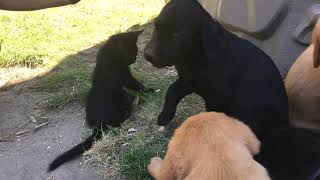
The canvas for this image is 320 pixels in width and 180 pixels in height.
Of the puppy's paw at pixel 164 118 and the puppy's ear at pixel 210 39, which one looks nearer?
the puppy's ear at pixel 210 39

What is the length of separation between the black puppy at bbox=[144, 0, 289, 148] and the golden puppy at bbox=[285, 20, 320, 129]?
0.50 ft

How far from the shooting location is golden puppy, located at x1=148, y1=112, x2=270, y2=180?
2377 mm

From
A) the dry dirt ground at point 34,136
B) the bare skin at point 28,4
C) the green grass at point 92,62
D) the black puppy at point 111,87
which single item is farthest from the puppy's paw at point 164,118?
the bare skin at point 28,4

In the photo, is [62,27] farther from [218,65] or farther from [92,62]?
[218,65]

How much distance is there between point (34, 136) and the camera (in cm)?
397

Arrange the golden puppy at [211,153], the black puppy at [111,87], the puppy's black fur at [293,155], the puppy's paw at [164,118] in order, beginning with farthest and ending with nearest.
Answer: the black puppy at [111,87] < the puppy's paw at [164,118] < the puppy's black fur at [293,155] < the golden puppy at [211,153]

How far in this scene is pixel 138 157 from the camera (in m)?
3.54

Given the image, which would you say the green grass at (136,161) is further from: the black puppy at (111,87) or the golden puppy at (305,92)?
the golden puppy at (305,92)

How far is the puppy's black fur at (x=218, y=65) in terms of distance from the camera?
3.35 metres

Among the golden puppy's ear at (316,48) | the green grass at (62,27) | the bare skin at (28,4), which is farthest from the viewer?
the green grass at (62,27)

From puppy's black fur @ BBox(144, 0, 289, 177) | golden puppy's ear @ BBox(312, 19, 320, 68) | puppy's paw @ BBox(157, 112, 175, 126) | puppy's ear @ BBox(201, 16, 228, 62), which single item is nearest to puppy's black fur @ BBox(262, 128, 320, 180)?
puppy's black fur @ BBox(144, 0, 289, 177)

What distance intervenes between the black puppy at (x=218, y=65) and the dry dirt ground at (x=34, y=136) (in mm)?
846

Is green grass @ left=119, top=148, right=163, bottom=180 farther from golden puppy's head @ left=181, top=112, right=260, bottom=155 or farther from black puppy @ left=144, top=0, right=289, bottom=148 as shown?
golden puppy's head @ left=181, top=112, right=260, bottom=155

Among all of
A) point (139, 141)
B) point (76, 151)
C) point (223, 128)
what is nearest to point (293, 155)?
point (223, 128)
